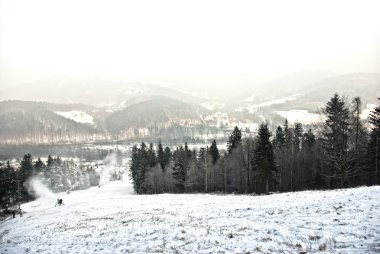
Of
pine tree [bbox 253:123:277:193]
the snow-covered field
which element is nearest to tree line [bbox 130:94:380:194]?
pine tree [bbox 253:123:277:193]

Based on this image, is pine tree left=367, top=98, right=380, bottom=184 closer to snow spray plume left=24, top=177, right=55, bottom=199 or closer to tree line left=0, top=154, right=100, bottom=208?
tree line left=0, top=154, right=100, bottom=208

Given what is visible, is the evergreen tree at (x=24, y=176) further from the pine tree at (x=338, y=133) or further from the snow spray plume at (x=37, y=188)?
the pine tree at (x=338, y=133)

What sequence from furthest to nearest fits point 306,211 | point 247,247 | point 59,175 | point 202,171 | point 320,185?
point 59,175 < point 202,171 < point 320,185 < point 306,211 < point 247,247

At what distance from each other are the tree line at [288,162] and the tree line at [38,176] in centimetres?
3307

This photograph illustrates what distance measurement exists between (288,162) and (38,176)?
3468 inches

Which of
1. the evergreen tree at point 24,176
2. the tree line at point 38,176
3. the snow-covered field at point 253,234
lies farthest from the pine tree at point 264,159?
the evergreen tree at point 24,176

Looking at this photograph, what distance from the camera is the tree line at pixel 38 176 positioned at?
82344 millimetres

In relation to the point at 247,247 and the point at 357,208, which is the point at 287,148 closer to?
the point at 357,208

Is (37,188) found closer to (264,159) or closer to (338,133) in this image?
(264,159)

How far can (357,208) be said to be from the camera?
19.9 metres

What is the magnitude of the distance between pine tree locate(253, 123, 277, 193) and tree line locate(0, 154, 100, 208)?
167ft

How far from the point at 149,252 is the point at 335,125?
30.6m

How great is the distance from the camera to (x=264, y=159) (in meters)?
53.4

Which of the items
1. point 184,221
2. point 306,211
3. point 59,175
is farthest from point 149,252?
point 59,175
